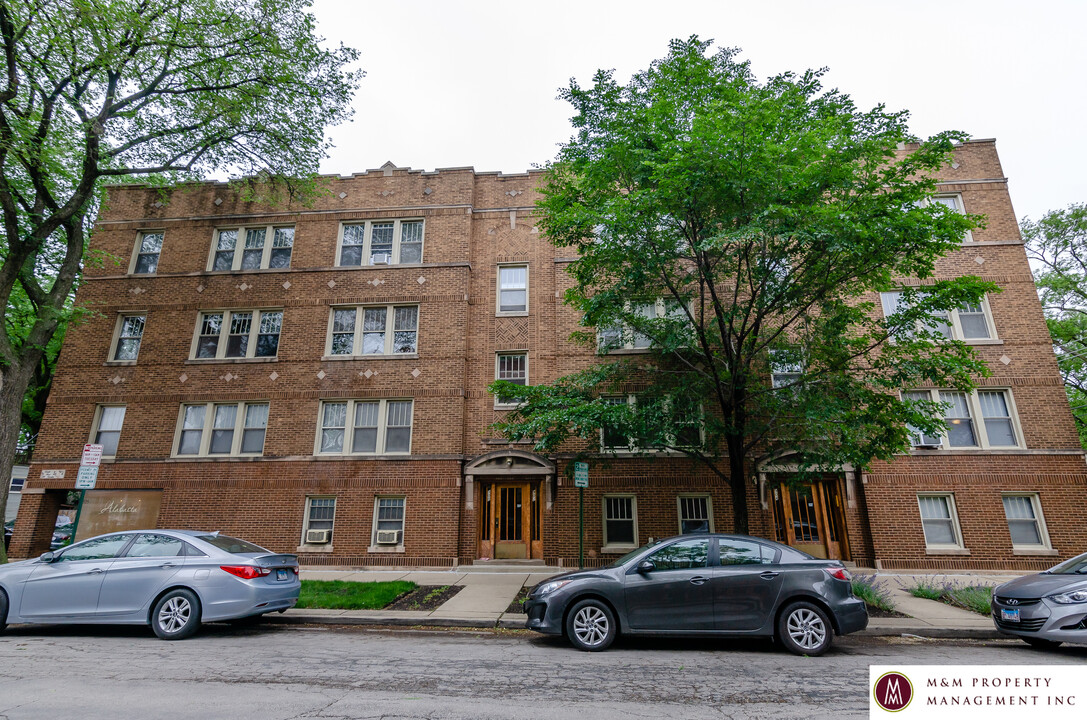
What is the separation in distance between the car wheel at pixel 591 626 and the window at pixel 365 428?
30.2ft

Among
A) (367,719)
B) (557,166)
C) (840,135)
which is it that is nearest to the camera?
(367,719)

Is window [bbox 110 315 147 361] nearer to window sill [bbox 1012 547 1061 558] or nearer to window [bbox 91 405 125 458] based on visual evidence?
window [bbox 91 405 125 458]

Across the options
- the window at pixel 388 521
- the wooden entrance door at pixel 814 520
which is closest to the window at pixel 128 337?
the window at pixel 388 521

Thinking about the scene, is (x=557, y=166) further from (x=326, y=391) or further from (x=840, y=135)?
(x=326, y=391)

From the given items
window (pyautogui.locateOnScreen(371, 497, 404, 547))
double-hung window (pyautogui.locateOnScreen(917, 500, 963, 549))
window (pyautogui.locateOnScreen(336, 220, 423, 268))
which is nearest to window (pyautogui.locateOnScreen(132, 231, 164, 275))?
window (pyautogui.locateOnScreen(336, 220, 423, 268))

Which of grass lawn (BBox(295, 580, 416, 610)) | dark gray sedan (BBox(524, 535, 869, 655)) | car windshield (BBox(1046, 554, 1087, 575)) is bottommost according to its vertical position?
grass lawn (BBox(295, 580, 416, 610))

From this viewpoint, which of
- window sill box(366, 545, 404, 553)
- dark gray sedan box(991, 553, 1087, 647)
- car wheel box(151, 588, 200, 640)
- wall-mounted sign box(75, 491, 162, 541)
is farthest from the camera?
wall-mounted sign box(75, 491, 162, 541)

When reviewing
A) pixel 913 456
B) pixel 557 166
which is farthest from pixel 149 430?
pixel 913 456

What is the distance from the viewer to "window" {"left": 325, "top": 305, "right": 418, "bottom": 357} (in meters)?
15.9

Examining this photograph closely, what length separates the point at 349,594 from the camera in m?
9.83

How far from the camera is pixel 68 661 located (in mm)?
6020

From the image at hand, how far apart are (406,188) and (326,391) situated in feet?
23.6

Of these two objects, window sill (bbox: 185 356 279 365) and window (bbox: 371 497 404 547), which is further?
window sill (bbox: 185 356 279 365)

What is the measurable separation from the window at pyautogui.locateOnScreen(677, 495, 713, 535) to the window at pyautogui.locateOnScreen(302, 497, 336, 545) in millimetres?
9621
